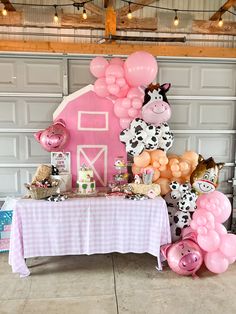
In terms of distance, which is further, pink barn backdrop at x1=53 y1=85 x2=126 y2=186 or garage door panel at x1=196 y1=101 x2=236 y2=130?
garage door panel at x1=196 y1=101 x2=236 y2=130

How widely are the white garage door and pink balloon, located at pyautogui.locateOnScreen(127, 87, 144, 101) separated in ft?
2.08

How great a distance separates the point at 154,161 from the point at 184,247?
2.92 ft

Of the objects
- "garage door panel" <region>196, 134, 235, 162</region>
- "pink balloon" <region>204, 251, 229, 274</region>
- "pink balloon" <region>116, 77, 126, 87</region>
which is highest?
"pink balloon" <region>116, 77, 126, 87</region>

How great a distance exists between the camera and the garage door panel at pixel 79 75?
3.51 metres

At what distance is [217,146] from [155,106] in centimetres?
125

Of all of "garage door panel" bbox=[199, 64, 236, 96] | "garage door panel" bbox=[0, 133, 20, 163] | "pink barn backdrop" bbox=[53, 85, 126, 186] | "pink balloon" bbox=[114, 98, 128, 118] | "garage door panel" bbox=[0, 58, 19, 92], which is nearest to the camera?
"pink balloon" bbox=[114, 98, 128, 118]

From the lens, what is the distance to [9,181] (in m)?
3.61

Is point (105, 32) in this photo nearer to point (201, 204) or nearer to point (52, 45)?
point (52, 45)

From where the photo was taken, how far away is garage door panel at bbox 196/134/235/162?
3.76 meters

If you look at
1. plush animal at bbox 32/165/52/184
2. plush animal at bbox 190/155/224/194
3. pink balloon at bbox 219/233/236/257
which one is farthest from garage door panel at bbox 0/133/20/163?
pink balloon at bbox 219/233/236/257

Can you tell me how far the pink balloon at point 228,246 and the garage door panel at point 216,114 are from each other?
1500 millimetres

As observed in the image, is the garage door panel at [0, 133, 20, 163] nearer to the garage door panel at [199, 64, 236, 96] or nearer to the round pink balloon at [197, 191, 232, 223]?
the round pink balloon at [197, 191, 232, 223]

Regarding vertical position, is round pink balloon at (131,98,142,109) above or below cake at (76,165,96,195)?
above

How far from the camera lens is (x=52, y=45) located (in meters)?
3.47
